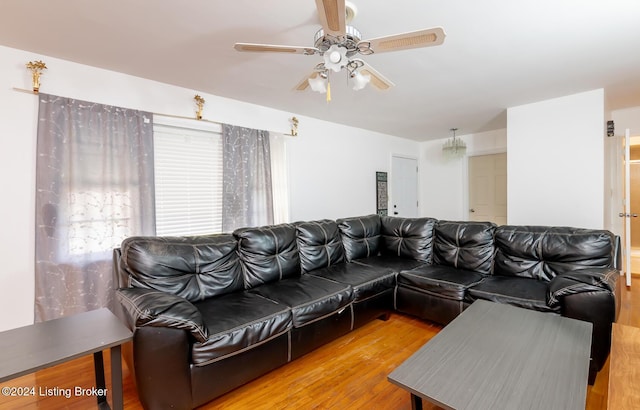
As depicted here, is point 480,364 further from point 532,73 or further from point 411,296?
point 532,73

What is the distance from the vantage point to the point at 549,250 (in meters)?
2.47

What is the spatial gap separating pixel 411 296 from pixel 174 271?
203 centimetres

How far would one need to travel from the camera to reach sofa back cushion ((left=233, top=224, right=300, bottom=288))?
242cm

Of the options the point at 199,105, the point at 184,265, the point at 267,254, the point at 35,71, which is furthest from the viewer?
the point at 199,105

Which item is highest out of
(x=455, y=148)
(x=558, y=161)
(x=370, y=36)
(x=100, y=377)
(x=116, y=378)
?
(x=370, y=36)

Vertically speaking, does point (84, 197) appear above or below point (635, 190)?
below

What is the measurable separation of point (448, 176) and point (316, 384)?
5.01 meters

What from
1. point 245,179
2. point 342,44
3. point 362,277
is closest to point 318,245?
point 362,277

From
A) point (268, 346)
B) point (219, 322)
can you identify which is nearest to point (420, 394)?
point (268, 346)

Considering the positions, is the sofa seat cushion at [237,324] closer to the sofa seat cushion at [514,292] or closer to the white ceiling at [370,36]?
the sofa seat cushion at [514,292]

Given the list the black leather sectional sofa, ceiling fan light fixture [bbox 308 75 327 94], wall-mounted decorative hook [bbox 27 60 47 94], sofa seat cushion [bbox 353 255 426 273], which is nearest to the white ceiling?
wall-mounted decorative hook [bbox 27 60 47 94]

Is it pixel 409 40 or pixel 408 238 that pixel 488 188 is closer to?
pixel 408 238

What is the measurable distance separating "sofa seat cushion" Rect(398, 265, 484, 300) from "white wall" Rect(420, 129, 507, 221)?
3.13 m

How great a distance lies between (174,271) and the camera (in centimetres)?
202
